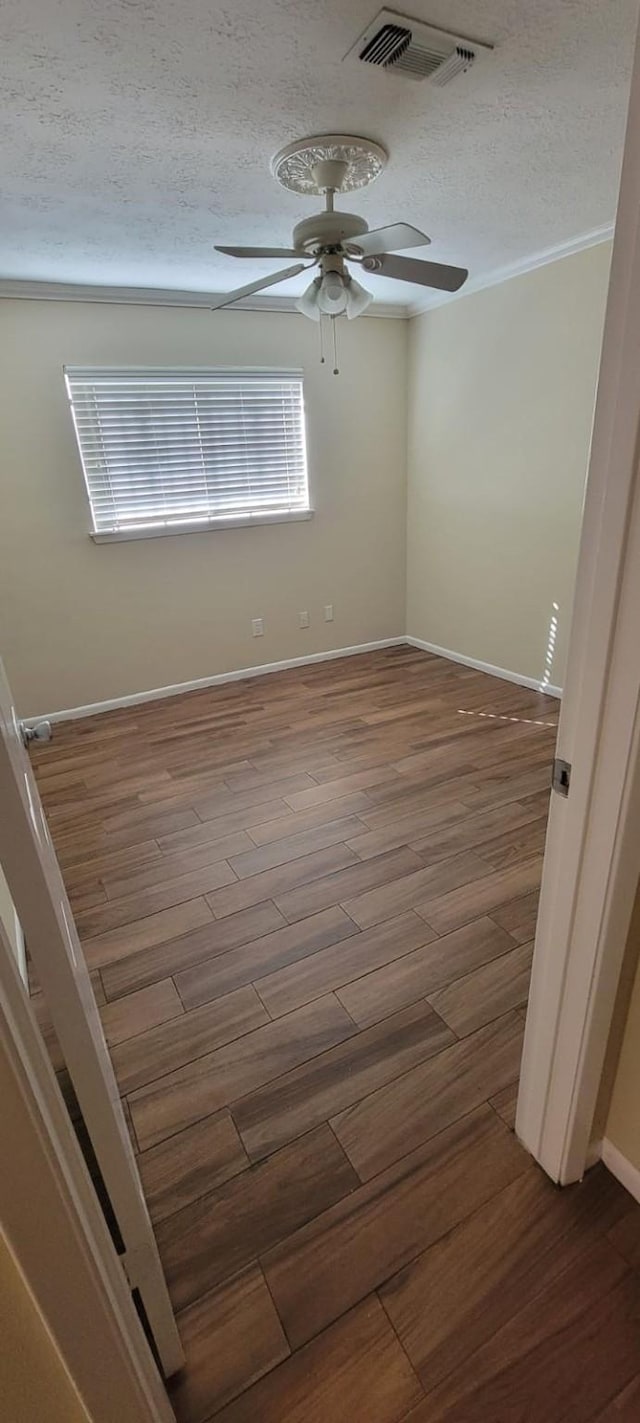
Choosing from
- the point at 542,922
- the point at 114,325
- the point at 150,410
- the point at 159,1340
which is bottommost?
the point at 159,1340

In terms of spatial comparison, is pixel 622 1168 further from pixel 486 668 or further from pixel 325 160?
pixel 486 668

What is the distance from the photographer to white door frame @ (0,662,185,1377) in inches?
24.4

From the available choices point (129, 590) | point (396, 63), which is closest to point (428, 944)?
point (396, 63)

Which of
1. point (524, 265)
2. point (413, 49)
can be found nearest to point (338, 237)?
point (413, 49)

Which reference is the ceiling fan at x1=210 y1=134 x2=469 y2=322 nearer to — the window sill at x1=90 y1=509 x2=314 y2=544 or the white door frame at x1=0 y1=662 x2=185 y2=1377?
the window sill at x1=90 y1=509 x2=314 y2=544

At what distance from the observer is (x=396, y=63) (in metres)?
1.53

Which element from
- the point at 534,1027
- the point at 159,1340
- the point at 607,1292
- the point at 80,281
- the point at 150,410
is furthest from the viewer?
the point at 150,410

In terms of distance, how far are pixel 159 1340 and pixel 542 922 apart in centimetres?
94

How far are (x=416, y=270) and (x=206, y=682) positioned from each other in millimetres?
2764

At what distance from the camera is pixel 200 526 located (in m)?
3.84

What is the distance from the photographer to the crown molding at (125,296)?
9.95 ft

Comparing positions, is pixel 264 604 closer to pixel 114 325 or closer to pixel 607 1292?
pixel 114 325

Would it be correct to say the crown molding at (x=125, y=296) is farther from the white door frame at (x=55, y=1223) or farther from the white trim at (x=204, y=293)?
the white door frame at (x=55, y=1223)

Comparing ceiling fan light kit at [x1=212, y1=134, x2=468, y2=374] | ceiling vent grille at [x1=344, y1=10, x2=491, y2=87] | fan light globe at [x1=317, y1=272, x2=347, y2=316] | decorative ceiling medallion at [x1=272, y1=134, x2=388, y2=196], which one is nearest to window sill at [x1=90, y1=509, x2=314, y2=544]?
ceiling fan light kit at [x1=212, y1=134, x2=468, y2=374]
